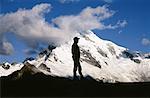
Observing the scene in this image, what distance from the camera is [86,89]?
70.9ft

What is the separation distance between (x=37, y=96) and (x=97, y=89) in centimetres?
333

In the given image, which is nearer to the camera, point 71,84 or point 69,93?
point 69,93

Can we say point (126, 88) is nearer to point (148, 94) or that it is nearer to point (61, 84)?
point (148, 94)

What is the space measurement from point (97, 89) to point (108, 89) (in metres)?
0.61

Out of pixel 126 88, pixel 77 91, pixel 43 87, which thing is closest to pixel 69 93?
pixel 77 91

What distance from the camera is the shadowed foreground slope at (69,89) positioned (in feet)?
68.5

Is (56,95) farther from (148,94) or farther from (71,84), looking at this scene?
(148,94)

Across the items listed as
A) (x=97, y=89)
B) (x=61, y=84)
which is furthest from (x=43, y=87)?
(x=97, y=89)

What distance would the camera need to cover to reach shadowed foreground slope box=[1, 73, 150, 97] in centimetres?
2089

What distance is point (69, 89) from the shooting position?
21.8 metres

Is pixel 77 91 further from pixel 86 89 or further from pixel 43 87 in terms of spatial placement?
pixel 43 87

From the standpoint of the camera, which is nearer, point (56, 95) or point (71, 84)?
point (56, 95)

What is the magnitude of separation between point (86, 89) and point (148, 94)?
10.8ft

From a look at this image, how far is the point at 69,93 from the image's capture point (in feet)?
69.3
